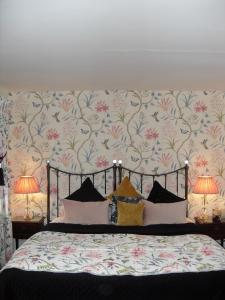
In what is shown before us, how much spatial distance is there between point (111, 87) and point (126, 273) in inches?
103

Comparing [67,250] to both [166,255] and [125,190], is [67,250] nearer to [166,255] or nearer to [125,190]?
[166,255]

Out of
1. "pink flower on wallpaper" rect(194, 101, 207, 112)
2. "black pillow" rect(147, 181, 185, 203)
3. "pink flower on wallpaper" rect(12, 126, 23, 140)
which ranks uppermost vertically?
"pink flower on wallpaper" rect(194, 101, 207, 112)

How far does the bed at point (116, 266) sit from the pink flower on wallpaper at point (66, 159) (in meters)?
1.26

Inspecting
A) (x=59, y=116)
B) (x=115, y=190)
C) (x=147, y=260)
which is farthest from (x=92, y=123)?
(x=147, y=260)

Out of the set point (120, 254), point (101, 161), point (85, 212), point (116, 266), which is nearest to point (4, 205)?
point (85, 212)

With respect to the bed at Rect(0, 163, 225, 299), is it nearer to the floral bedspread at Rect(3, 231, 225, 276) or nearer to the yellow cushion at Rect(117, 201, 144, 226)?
the floral bedspread at Rect(3, 231, 225, 276)

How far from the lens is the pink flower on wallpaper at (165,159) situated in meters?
5.25

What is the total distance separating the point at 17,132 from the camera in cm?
525

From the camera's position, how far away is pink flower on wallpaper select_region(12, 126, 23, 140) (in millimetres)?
5250

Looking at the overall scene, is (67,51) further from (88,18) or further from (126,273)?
(126,273)

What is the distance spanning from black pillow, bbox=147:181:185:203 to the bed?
0.83m

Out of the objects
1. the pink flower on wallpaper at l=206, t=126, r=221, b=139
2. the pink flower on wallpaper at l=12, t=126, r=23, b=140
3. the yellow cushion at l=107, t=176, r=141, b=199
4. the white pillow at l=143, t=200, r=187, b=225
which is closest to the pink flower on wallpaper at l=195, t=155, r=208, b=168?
the pink flower on wallpaper at l=206, t=126, r=221, b=139

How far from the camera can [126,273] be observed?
2926 mm

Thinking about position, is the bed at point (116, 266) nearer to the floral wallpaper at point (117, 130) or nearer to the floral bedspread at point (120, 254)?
the floral bedspread at point (120, 254)
